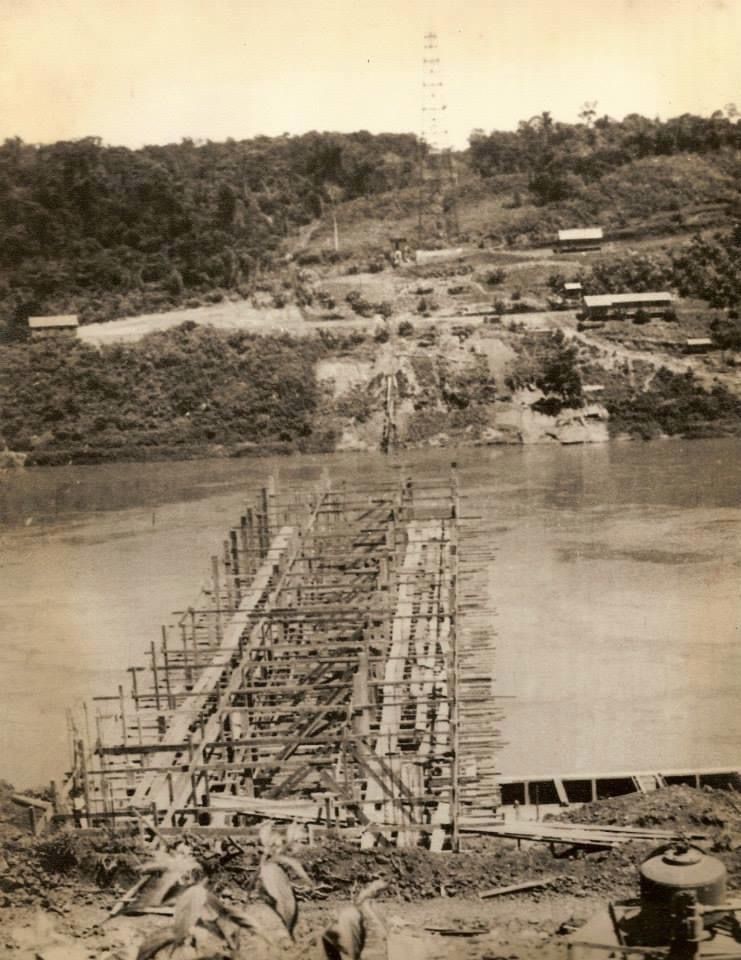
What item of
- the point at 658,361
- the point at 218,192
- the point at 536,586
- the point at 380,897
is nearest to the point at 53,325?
the point at 218,192

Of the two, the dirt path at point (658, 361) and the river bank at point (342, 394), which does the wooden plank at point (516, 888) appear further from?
the dirt path at point (658, 361)

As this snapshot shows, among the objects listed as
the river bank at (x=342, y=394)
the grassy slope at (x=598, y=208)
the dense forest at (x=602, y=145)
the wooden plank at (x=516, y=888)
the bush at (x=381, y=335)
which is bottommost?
the wooden plank at (x=516, y=888)

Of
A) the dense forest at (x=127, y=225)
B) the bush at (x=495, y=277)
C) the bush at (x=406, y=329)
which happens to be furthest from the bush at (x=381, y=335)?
the dense forest at (x=127, y=225)

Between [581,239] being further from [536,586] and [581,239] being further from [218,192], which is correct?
[536,586]

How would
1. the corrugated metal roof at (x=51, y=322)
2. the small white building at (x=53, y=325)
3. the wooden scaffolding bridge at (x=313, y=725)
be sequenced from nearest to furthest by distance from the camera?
1. the wooden scaffolding bridge at (x=313, y=725)
2. the small white building at (x=53, y=325)
3. the corrugated metal roof at (x=51, y=322)

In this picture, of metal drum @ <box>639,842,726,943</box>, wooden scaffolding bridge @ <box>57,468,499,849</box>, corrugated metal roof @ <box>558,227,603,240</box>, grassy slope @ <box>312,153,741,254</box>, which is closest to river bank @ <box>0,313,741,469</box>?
corrugated metal roof @ <box>558,227,603,240</box>

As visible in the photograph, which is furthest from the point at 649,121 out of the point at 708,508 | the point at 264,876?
the point at 264,876

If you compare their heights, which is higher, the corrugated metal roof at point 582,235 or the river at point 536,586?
the corrugated metal roof at point 582,235
